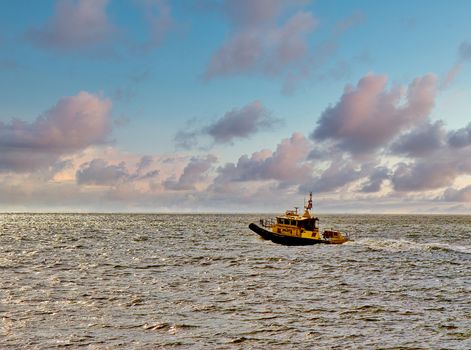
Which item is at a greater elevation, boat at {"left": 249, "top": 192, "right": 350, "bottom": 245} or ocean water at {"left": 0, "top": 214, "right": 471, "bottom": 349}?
boat at {"left": 249, "top": 192, "right": 350, "bottom": 245}

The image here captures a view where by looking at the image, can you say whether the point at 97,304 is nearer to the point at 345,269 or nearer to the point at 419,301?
the point at 419,301

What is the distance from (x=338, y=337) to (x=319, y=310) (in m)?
5.30

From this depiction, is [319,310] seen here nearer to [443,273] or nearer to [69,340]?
[69,340]

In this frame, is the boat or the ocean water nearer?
the ocean water

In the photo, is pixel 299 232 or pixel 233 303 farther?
pixel 299 232

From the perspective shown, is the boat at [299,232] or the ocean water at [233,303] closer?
the ocean water at [233,303]

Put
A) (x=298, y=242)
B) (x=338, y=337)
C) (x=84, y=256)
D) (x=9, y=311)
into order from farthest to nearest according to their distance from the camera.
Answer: (x=298, y=242)
(x=84, y=256)
(x=9, y=311)
(x=338, y=337)

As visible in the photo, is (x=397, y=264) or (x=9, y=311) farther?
(x=397, y=264)

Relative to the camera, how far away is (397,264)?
164ft

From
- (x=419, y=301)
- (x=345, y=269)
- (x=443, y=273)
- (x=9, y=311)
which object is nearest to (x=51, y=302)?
(x=9, y=311)

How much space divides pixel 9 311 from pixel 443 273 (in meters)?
35.5

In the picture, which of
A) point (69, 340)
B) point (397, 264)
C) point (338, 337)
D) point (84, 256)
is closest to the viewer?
point (69, 340)

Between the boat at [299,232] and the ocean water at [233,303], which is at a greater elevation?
the boat at [299,232]

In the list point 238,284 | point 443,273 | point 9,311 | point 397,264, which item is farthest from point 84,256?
point 443,273
